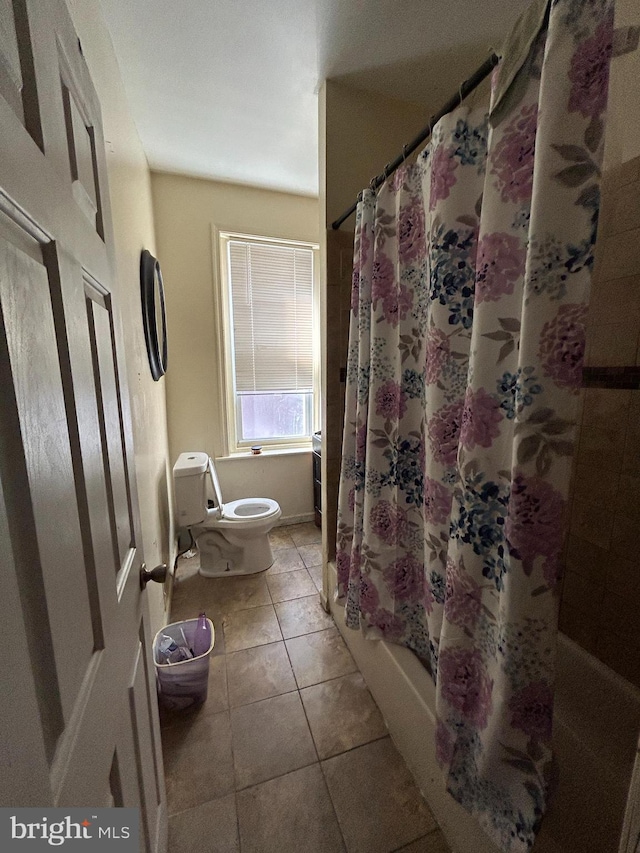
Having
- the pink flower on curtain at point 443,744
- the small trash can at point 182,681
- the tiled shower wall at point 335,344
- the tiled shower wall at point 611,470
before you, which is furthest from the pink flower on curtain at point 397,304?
the small trash can at point 182,681

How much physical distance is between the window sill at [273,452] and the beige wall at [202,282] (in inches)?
1.2

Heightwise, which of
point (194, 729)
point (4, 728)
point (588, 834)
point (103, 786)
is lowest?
point (194, 729)

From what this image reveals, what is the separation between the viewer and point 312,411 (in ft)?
9.46

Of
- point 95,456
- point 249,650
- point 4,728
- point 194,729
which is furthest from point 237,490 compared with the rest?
point 4,728

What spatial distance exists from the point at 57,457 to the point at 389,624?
123 cm

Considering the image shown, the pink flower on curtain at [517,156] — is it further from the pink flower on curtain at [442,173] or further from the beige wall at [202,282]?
the beige wall at [202,282]

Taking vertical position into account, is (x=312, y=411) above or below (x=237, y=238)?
below

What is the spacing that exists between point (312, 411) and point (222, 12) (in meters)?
2.18

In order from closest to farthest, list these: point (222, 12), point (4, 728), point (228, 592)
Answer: point (4, 728), point (222, 12), point (228, 592)

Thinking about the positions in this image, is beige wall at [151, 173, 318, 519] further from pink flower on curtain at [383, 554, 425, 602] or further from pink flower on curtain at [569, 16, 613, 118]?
pink flower on curtain at [569, 16, 613, 118]

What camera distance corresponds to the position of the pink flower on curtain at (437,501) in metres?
0.92

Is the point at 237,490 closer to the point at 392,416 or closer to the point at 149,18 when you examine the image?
the point at 392,416

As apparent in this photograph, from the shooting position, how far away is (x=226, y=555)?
2180 millimetres

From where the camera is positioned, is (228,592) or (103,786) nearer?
(103,786)
